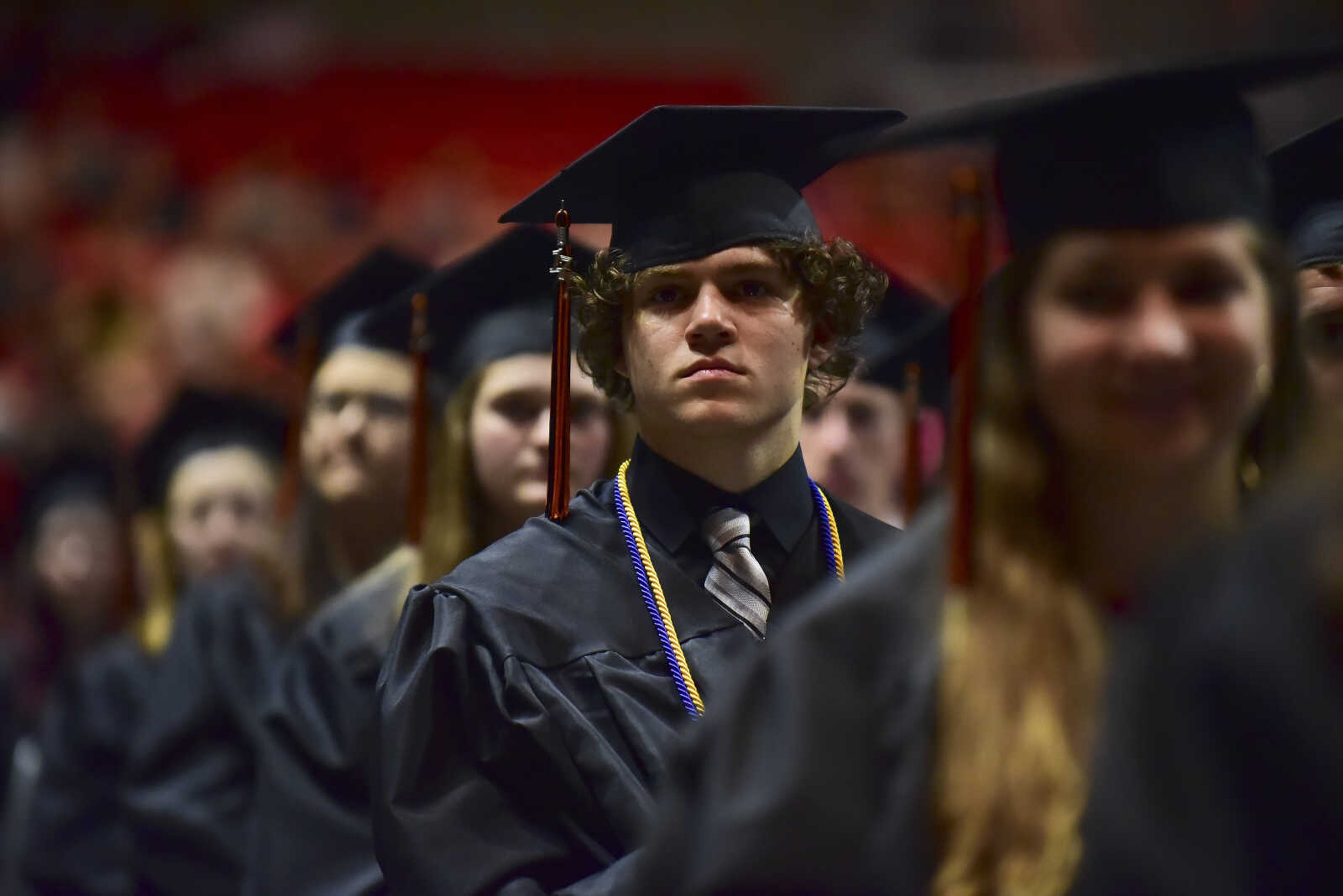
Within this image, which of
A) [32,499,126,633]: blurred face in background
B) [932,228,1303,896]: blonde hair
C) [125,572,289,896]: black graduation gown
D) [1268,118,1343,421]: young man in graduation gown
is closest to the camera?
[932,228,1303,896]: blonde hair

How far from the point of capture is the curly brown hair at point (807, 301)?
2170 mm

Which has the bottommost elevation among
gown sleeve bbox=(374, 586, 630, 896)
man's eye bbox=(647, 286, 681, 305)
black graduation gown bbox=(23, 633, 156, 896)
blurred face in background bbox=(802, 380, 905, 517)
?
black graduation gown bbox=(23, 633, 156, 896)

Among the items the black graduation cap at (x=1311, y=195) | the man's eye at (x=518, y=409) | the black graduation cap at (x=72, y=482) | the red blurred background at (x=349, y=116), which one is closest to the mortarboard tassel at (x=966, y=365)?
the black graduation cap at (x=1311, y=195)

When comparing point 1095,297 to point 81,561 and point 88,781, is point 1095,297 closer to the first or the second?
point 88,781

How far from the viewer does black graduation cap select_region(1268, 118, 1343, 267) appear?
2279 millimetres

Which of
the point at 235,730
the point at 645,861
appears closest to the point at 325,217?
the point at 235,730

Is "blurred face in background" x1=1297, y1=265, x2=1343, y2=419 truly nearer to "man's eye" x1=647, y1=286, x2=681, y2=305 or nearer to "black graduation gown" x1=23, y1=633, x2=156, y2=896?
"man's eye" x1=647, y1=286, x2=681, y2=305

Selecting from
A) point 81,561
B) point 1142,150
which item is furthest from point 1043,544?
point 81,561

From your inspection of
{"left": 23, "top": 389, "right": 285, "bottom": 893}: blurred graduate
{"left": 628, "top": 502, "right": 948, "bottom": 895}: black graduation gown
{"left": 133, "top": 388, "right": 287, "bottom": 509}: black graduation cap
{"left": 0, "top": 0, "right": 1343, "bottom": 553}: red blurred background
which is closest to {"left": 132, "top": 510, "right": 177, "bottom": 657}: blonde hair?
{"left": 23, "top": 389, "right": 285, "bottom": 893}: blurred graduate

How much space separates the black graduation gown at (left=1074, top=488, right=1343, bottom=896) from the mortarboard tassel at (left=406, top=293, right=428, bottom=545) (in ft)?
6.28

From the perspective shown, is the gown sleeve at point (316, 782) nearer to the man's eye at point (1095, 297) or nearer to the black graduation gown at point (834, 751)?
the black graduation gown at point (834, 751)

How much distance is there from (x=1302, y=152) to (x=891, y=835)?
52.8 inches

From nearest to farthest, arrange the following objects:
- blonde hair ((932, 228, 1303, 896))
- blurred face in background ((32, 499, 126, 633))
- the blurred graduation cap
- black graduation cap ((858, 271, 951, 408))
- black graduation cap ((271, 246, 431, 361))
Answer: blonde hair ((932, 228, 1303, 896)) → the blurred graduation cap → black graduation cap ((858, 271, 951, 408)) → black graduation cap ((271, 246, 431, 361)) → blurred face in background ((32, 499, 126, 633))

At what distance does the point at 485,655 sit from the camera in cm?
205
